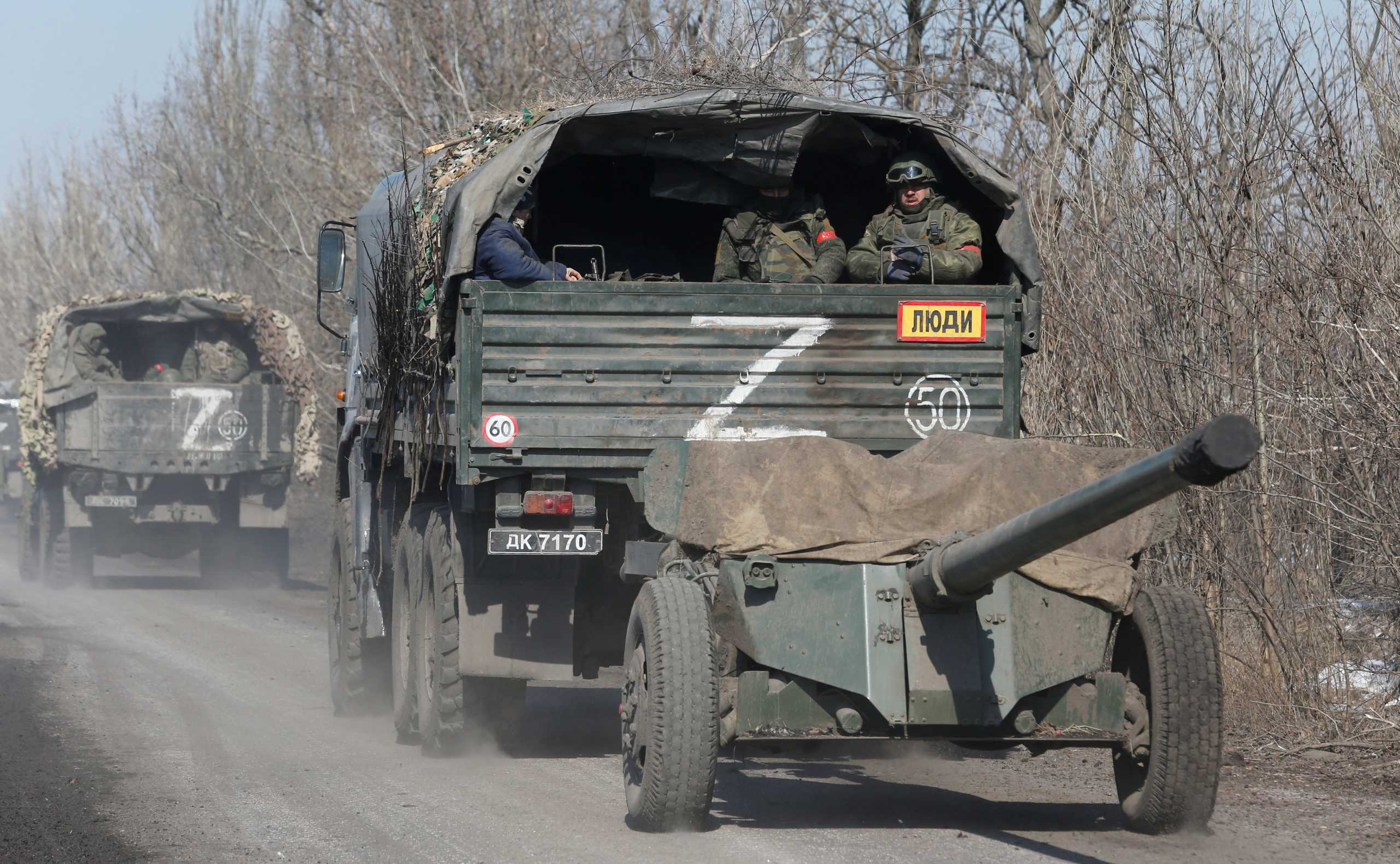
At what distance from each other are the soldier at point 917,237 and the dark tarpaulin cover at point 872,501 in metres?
1.66

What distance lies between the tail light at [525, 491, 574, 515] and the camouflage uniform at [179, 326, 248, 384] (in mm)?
13997

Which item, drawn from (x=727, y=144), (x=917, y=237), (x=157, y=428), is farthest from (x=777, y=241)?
(x=157, y=428)

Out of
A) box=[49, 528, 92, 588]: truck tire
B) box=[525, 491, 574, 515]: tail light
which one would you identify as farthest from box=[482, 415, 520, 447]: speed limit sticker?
box=[49, 528, 92, 588]: truck tire

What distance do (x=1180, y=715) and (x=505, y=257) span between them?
3.43 meters

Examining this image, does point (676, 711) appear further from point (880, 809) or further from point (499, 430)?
point (499, 430)

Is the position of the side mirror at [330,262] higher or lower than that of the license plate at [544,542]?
higher

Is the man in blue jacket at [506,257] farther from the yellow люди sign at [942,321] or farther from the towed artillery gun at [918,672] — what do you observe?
the towed artillery gun at [918,672]

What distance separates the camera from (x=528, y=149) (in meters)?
8.00

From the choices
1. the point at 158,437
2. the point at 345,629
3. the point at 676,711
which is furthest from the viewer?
the point at 158,437

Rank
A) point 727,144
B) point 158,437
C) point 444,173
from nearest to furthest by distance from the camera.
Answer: point 727,144 → point 444,173 → point 158,437

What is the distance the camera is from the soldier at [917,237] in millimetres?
8297

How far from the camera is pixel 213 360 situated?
20844 millimetres

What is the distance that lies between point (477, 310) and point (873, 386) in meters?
1.75

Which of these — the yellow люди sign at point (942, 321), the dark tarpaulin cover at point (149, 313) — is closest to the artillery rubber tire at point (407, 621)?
the yellow люди sign at point (942, 321)
